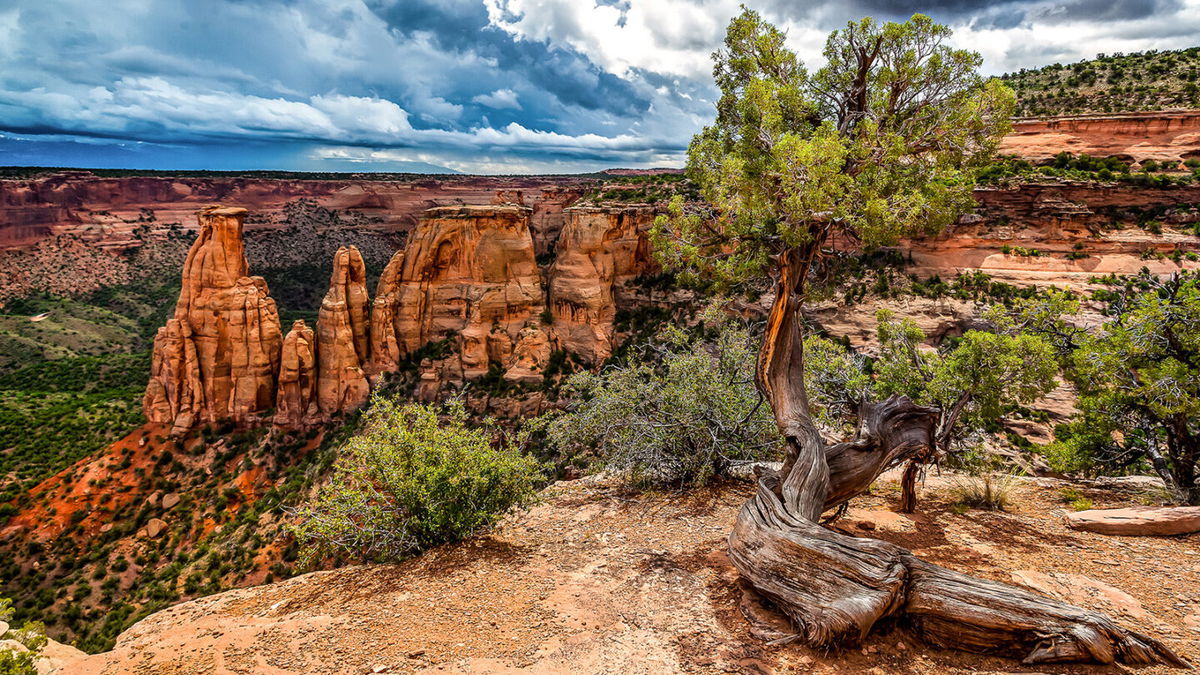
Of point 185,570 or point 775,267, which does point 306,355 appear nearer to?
point 185,570

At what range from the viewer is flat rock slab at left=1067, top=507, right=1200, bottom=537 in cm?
758

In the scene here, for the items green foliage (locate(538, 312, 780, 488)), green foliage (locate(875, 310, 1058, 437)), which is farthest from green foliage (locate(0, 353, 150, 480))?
green foliage (locate(875, 310, 1058, 437))

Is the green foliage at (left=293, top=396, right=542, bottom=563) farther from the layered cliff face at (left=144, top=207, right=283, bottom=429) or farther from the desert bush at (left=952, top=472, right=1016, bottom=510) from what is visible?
the layered cliff face at (left=144, top=207, right=283, bottom=429)

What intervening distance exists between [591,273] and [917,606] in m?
34.5

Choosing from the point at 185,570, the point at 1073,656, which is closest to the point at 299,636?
the point at 1073,656

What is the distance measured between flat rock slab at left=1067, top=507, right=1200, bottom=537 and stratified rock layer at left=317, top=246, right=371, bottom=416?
108 ft

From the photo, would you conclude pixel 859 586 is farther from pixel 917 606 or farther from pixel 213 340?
pixel 213 340

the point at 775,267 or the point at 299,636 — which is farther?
the point at 775,267

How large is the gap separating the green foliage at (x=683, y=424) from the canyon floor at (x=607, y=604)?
1.55 m

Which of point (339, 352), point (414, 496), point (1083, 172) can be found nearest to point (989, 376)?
point (414, 496)

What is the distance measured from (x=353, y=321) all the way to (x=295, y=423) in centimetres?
718

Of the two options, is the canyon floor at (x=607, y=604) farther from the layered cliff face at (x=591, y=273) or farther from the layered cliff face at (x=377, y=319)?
the layered cliff face at (x=591, y=273)

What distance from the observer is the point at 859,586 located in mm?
5234

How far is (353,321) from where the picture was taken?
3331cm
